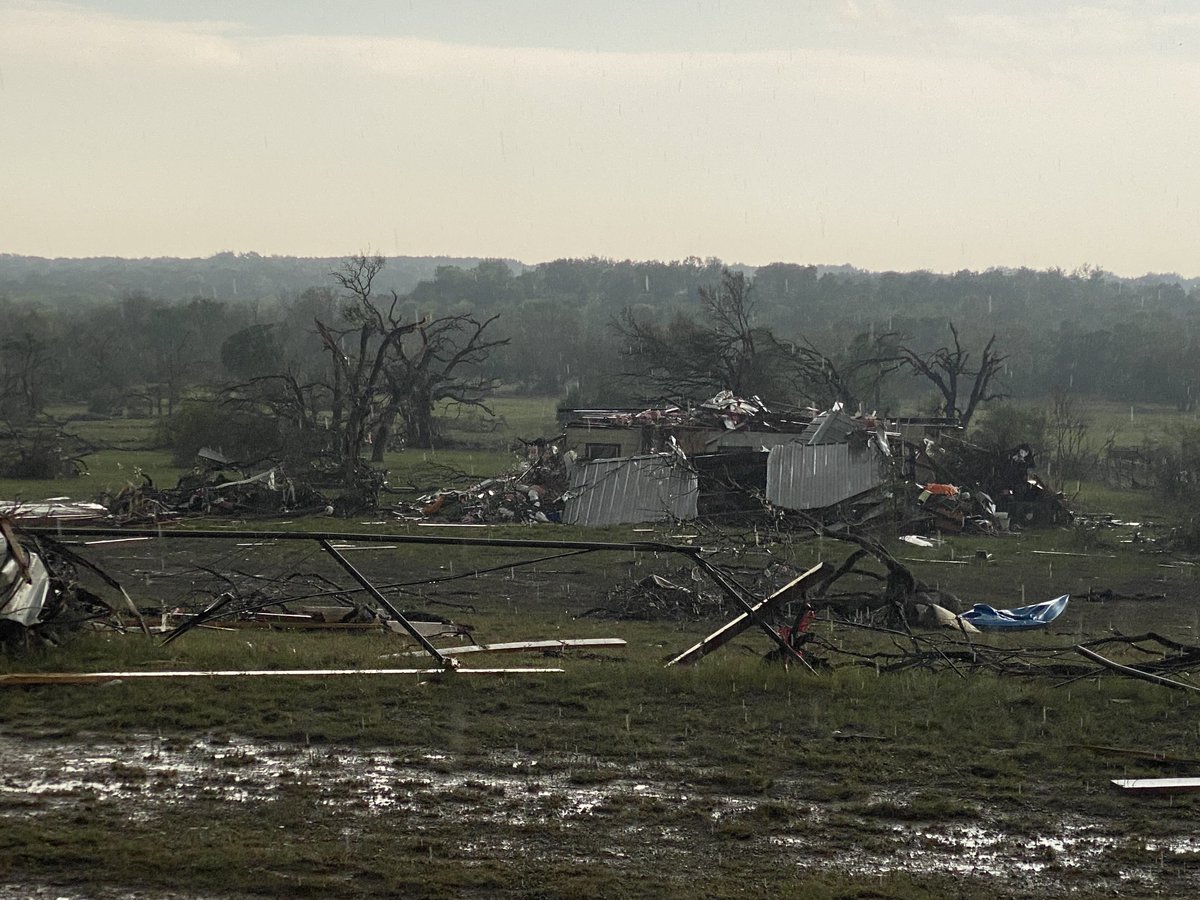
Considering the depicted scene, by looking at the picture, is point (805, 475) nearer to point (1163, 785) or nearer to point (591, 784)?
point (1163, 785)

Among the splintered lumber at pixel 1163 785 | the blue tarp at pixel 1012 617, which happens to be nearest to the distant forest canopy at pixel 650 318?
the blue tarp at pixel 1012 617

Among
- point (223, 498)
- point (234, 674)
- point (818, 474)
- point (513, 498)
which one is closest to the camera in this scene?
point (234, 674)

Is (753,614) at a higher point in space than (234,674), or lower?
higher

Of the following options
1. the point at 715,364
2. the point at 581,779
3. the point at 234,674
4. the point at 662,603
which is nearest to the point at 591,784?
the point at 581,779

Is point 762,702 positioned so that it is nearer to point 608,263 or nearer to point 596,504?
point 596,504

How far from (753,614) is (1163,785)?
3365 mm

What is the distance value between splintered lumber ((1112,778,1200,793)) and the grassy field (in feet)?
0.41

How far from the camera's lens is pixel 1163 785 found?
7.04 m

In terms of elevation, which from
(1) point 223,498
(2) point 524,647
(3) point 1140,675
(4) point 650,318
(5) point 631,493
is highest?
(4) point 650,318

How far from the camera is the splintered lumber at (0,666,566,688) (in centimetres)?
876

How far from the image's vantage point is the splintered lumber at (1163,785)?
703 centimetres

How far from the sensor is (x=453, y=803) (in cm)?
661

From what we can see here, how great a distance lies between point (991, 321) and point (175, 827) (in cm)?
11684

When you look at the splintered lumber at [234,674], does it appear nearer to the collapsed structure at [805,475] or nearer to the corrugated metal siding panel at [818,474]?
the collapsed structure at [805,475]
